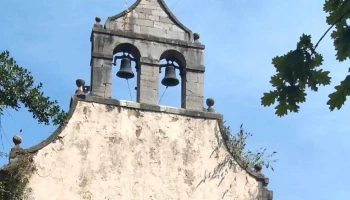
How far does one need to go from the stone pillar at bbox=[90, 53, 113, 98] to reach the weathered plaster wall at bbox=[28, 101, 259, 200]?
0.24m

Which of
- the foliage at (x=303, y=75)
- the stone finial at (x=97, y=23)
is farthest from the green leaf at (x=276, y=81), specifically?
the stone finial at (x=97, y=23)

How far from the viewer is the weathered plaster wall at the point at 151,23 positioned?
12.6 m

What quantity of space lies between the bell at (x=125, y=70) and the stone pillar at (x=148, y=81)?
0.15 metres

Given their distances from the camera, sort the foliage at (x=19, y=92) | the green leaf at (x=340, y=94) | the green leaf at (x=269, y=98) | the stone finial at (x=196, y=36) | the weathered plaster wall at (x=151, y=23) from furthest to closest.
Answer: the stone finial at (x=196, y=36) < the weathered plaster wall at (x=151, y=23) < the foliage at (x=19, y=92) < the green leaf at (x=269, y=98) < the green leaf at (x=340, y=94)

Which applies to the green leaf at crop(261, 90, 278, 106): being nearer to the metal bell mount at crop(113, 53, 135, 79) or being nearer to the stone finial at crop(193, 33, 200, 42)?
the metal bell mount at crop(113, 53, 135, 79)

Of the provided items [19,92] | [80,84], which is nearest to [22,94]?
[19,92]

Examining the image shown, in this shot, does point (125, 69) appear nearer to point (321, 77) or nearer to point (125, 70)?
point (125, 70)

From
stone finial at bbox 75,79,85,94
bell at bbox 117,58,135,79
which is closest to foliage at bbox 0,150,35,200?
stone finial at bbox 75,79,85,94

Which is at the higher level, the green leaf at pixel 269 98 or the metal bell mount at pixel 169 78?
the metal bell mount at pixel 169 78

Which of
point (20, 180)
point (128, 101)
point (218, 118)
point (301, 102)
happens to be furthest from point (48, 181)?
point (301, 102)

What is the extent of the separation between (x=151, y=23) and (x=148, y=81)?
1032mm

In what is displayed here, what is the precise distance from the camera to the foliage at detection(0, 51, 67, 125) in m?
8.84

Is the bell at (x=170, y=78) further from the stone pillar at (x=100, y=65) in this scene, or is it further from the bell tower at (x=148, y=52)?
the stone pillar at (x=100, y=65)

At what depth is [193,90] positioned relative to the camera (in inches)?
489
